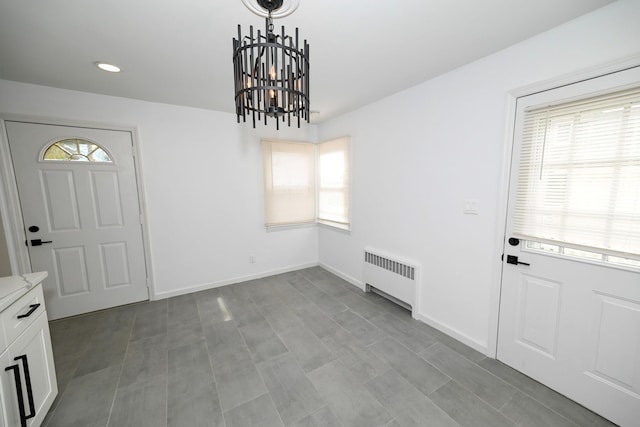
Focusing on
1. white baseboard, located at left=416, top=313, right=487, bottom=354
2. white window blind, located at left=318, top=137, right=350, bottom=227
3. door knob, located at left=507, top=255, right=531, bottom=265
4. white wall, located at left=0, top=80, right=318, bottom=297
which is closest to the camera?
door knob, located at left=507, top=255, right=531, bottom=265

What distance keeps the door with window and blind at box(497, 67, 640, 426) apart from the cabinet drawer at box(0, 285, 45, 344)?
3216 millimetres

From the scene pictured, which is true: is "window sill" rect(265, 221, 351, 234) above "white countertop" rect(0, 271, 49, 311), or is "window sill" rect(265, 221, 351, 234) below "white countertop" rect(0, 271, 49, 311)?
below

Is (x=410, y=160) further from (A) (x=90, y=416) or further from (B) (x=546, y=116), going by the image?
(A) (x=90, y=416)

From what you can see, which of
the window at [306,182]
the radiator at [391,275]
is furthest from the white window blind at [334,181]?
the radiator at [391,275]

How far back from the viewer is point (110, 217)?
292 cm

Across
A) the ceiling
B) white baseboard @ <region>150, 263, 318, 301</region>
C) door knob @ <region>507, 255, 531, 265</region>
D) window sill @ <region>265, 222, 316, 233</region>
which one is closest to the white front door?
white baseboard @ <region>150, 263, 318, 301</region>

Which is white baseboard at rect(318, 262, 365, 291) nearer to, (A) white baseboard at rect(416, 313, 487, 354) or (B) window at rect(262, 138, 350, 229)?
(B) window at rect(262, 138, 350, 229)

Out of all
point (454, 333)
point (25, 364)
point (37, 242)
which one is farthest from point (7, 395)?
point (454, 333)

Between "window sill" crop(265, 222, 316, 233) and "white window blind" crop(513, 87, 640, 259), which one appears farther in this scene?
"window sill" crop(265, 222, 316, 233)

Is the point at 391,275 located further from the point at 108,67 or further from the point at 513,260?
the point at 108,67

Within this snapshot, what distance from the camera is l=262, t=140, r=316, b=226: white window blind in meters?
3.79

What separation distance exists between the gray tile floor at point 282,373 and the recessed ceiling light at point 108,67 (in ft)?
8.27

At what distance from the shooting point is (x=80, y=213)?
2.77 metres

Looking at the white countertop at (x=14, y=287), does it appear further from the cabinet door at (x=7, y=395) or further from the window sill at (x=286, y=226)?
the window sill at (x=286, y=226)
